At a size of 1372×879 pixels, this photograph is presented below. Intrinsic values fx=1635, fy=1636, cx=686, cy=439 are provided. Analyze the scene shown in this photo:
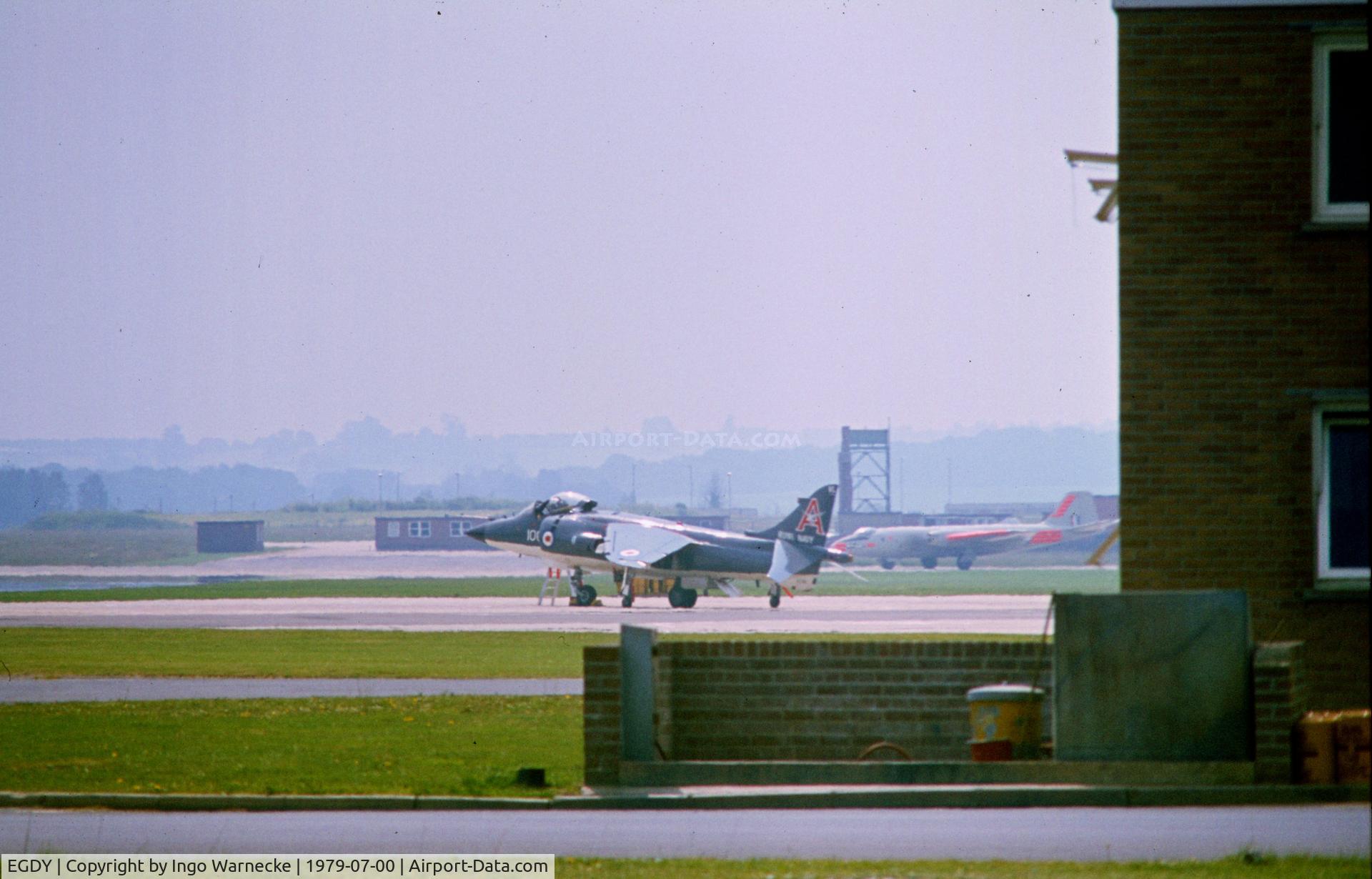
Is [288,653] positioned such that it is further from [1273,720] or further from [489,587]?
[489,587]

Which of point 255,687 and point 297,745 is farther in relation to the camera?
point 255,687

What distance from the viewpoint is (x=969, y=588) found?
89.9 metres

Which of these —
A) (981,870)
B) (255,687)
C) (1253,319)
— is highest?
(1253,319)

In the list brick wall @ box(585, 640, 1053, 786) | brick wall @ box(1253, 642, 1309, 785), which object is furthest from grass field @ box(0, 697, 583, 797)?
Result: brick wall @ box(1253, 642, 1309, 785)

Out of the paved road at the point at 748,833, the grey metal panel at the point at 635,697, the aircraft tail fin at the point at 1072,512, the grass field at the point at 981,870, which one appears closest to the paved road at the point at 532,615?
the grey metal panel at the point at 635,697

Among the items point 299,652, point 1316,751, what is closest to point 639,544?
point 299,652

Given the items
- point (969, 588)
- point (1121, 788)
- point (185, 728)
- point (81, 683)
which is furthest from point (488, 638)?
point (969, 588)

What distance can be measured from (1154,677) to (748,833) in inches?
142

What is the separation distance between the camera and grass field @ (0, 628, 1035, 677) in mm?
29172

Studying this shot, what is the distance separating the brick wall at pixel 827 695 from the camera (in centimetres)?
1427

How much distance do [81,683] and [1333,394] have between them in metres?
19.9

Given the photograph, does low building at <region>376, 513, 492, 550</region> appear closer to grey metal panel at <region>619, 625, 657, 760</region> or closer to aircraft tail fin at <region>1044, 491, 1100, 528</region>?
aircraft tail fin at <region>1044, 491, 1100, 528</region>

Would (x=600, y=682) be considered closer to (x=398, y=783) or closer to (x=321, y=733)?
(x=398, y=783)

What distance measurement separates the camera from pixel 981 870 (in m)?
9.16
